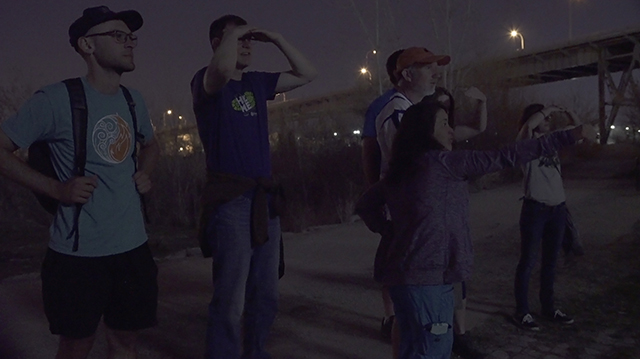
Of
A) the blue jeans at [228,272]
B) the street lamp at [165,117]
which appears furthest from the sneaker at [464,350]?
the street lamp at [165,117]

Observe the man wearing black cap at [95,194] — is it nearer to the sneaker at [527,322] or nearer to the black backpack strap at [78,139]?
the black backpack strap at [78,139]

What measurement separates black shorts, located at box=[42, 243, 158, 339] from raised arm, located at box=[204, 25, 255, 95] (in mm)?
936

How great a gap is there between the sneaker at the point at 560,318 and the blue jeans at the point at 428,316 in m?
2.36

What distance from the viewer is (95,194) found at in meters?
2.70

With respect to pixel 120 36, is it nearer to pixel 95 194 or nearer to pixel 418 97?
pixel 95 194

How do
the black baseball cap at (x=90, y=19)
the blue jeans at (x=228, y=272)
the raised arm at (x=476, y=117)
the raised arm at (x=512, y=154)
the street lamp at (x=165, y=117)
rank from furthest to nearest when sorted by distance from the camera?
the street lamp at (x=165, y=117) < the raised arm at (x=476, y=117) < the blue jeans at (x=228, y=272) < the black baseball cap at (x=90, y=19) < the raised arm at (x=512, y=154)

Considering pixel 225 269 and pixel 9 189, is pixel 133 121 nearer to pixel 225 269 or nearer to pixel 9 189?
pixel 225 269

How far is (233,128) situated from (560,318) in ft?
11.0

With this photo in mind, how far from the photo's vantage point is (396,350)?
3344mm

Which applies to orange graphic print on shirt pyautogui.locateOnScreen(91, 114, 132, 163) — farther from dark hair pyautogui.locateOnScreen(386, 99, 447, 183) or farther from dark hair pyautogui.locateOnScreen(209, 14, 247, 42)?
dark hair pyautogui.locateOnScreen(386, 99, 447, 183)

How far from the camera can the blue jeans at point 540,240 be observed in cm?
459

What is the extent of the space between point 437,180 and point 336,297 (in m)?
3.29

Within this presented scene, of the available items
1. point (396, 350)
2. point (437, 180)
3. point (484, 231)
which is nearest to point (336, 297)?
point (396, 350)

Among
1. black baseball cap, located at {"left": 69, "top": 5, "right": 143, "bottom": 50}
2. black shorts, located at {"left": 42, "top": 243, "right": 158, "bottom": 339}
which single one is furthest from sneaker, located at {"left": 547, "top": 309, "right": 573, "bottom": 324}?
black baseball cap, located at {"left": 69, "top": 5, "right": 143, "bottom": 50}
